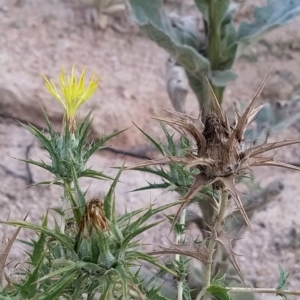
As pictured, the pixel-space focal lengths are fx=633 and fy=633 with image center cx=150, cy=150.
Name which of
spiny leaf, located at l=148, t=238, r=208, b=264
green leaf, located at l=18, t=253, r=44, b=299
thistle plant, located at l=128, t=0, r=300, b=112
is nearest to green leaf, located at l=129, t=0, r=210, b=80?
thistle plant, located at l=128, t=0, r=300, b=112

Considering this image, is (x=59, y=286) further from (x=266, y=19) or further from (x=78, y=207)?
(x=266, y=19)

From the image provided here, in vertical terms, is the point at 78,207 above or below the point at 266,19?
below

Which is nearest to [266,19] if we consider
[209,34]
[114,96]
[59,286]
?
[209,34]

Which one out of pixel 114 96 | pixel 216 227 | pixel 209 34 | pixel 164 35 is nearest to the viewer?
pixel 216 227

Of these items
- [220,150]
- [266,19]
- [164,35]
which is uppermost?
[266,19]

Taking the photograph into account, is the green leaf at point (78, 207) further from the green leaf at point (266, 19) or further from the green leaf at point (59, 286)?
the green leaf at point (266, 19)
